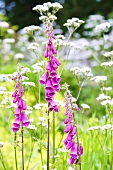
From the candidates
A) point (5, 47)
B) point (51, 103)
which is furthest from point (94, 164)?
point (5, 47)

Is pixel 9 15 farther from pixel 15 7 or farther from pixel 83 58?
pixel 83 58

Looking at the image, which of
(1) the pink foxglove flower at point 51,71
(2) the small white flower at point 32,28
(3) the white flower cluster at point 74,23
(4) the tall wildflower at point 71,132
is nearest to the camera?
(4) the tall wildflower at point 71,132

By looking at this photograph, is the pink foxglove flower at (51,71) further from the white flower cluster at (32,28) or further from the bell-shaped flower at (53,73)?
the white flower cluster at (32,28)

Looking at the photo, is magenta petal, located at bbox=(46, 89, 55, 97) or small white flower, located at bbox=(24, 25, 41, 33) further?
small white flower, located at bbox=(24, 25, 41, 33)

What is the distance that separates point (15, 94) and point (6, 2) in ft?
58.7

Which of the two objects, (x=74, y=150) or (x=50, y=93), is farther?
(x=50, y=93)

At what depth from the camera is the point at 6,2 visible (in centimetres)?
2025

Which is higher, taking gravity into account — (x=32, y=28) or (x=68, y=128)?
(x=32, y=28)

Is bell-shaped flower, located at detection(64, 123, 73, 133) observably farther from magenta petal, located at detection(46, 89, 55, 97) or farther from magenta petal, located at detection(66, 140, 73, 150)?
magenta petal, located at detection(46, 89, 55, 97)

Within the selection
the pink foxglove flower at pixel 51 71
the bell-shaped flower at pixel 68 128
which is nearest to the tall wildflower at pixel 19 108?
the pink foxglove flower at pixel 51 71

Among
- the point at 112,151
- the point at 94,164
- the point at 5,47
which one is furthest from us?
the point at 5,47

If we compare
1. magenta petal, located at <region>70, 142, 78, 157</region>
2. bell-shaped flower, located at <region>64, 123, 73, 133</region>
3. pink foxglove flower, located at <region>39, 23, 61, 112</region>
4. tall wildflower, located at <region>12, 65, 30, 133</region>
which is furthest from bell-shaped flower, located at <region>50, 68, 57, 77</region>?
magenta petal, located at <region>70, 142, 78, 157</region>

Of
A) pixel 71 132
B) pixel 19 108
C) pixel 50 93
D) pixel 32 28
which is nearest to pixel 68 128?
pixel 71 132

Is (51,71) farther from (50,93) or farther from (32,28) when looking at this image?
(32,28)
